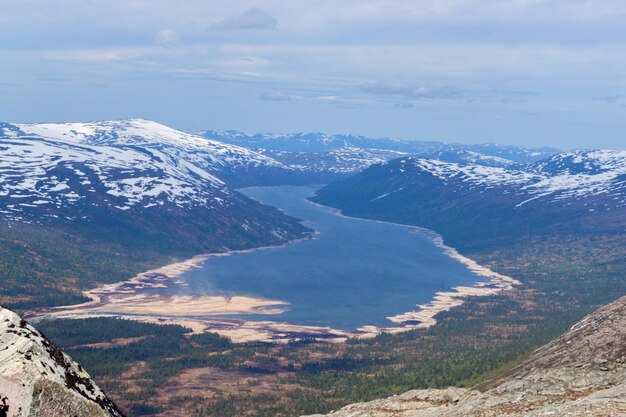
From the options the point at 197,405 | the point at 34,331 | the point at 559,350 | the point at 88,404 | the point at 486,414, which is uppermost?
the point at 34,331

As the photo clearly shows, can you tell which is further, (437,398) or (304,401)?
(304,401)

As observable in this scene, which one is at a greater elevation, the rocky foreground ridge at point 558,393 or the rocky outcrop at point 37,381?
the rocky outcrop at point 37,381

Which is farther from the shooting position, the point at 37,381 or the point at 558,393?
the point at 558,393

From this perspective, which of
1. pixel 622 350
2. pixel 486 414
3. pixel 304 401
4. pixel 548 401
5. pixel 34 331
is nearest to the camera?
pixel 34 331

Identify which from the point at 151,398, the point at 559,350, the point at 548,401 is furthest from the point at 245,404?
the point at 548,401

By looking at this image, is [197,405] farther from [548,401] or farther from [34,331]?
[34,331]
